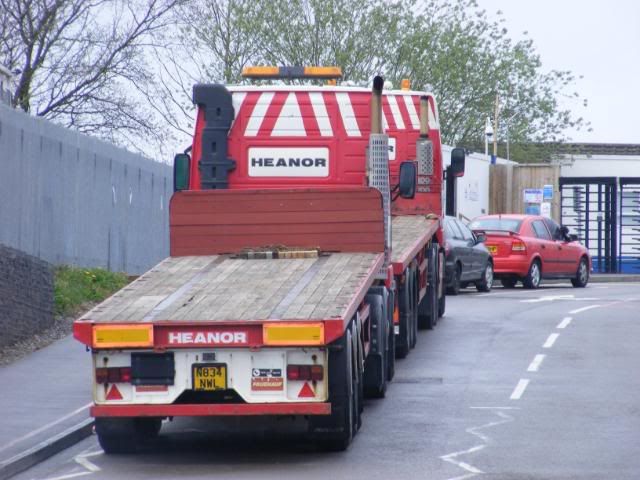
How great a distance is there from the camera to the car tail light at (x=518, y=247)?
1249 inches

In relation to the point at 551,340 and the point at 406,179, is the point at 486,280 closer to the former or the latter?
the point at 551,340

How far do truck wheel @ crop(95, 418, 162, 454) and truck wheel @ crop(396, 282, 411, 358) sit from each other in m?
5.84

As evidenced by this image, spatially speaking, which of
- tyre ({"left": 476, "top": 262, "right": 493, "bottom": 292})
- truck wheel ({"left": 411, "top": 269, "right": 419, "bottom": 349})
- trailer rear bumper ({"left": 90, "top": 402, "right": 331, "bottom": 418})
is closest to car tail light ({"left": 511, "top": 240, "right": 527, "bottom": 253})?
tyre ({"left": 476, "top": 262, "right": 493, "bottom": 292})

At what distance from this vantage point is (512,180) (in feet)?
177

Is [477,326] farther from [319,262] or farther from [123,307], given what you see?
[123,307]

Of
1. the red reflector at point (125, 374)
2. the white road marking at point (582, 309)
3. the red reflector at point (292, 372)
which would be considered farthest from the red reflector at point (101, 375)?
the white road marking at point (582, 309)

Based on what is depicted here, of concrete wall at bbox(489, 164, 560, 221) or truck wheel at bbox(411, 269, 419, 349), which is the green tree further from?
truck wheel at bbox(411, 269, 419, 349)

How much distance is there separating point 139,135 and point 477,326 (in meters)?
17.8

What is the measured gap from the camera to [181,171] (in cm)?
1792

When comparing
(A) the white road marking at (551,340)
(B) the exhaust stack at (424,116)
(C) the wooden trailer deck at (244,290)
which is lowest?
(A) the white road marking at (551,340)

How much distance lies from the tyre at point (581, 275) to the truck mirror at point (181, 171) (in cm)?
1804

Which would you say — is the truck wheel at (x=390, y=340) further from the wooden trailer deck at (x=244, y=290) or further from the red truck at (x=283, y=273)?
the wooden trailer deck at (x=244, y=290)

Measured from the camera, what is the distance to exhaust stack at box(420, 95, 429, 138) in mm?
19281

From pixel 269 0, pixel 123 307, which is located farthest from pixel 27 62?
pixel 123 307
